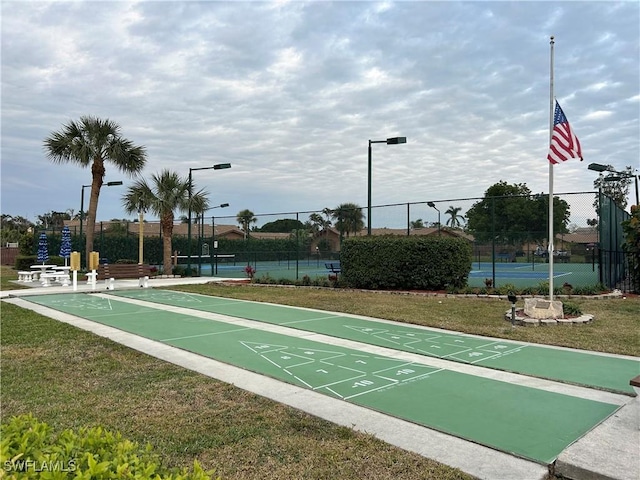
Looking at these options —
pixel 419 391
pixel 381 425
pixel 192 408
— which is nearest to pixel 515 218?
pixel 419 391

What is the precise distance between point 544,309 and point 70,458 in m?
9.43

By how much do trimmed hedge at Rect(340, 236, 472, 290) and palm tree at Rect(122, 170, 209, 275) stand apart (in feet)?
37.4

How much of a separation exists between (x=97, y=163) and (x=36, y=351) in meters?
20.7

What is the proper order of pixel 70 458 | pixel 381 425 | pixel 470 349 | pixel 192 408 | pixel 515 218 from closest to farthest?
pixel 70 458 → pixel 381 425 → pixel 192 408 → pixel 470 349 → pixel 515 218

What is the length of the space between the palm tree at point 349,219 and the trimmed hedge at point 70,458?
18030mm

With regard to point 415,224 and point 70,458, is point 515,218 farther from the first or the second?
point 70,458

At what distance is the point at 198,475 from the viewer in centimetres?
190

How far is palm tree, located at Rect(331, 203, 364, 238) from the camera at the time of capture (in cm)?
2045

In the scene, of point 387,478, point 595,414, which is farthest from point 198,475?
point 595,414

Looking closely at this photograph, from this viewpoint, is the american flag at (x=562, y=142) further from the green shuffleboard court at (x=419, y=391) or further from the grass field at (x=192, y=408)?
the green shuffleboard court at (x=419, y=391)

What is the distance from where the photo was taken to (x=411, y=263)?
611 inches

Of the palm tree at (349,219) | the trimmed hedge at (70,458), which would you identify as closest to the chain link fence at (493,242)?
the palm tree at (349,219)

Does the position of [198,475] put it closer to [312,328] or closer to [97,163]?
[312,328]

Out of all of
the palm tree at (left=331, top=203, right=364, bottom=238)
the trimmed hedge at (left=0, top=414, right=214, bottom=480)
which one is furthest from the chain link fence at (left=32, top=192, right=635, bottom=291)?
the trimmed hedge at (left=0, top=414, right=214, bottom=480)
